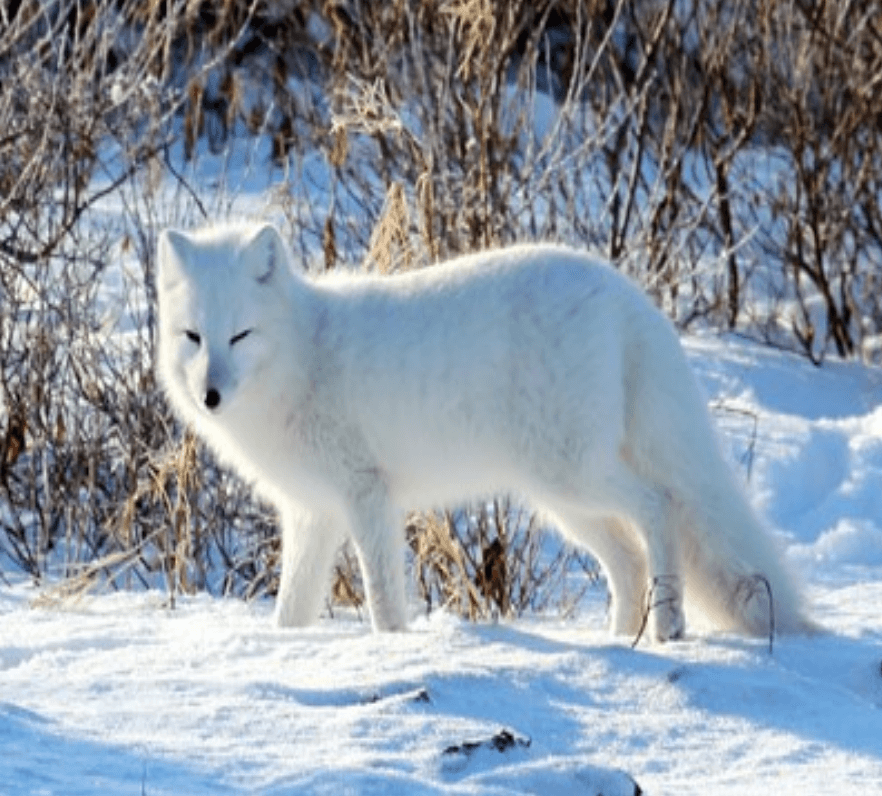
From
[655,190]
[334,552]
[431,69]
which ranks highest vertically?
[431,69]

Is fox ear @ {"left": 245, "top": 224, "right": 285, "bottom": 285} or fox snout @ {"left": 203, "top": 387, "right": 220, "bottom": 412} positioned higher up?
fox ear @ {"left": 245, "top": 224, "right": 285, "bottom": 285}

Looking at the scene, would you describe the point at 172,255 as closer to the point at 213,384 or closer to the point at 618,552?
the point at 213,384

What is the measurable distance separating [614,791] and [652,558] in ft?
4.84

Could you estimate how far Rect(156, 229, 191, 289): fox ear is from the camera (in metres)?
5.84

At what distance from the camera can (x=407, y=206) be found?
24.7 ft

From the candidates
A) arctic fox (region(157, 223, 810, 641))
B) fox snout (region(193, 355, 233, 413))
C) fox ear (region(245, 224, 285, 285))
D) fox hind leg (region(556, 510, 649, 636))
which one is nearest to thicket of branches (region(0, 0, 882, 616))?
fox hind leg (region(556, 510, 649, 636))

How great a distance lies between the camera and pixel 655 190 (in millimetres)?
9789

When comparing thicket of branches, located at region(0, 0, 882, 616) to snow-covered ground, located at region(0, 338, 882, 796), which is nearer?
snow-covered ground, located at region(0, 338, 882, 796)

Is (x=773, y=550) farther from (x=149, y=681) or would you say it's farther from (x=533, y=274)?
(x=149, y=681)

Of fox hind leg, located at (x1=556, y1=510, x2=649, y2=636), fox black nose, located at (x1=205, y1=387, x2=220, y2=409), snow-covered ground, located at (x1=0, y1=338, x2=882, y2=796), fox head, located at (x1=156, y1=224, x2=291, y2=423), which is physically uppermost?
fox head, located at (x1=156, y1=224, x2=291, y2=423)

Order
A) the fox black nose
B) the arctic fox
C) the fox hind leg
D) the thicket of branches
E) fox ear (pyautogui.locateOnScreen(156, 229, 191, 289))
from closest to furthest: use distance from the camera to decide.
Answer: the fox black nose → the arctic fox → fox ear (pyautogui.locateOnScreen(156, 229, 191, 289)) → the fox hind leg → the thicket of branches

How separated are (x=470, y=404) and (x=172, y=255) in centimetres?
86

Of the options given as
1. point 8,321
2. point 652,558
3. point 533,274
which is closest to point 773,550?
point 652,558

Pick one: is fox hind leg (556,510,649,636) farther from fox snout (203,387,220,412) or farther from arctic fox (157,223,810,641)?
fox snout (203,387,220,412)
